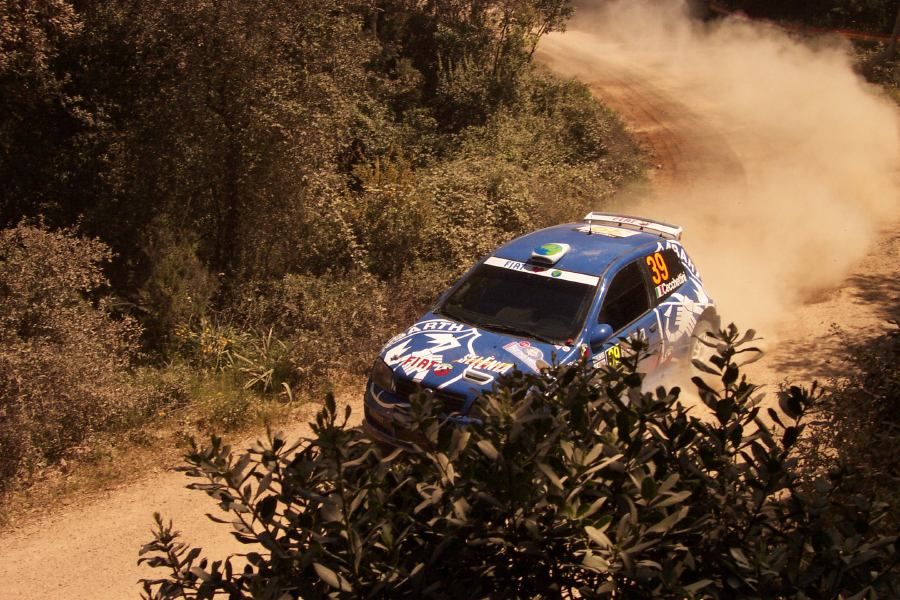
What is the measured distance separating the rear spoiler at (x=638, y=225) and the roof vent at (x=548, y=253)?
1.24 metres

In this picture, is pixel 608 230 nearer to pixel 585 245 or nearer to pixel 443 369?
pixel 585 245

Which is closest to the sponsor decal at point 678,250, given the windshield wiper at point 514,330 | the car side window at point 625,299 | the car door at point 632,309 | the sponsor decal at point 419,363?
the car door at point 632,309

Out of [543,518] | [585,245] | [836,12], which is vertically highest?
[836,12]

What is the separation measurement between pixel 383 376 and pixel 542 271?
1.94 m

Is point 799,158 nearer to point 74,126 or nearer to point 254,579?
point 74,126

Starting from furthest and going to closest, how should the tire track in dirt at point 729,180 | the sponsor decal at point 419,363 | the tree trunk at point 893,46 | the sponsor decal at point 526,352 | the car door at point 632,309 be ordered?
the tree trunk at point 893,46 < the tire track in dirt at point 729,180 < the car door at point 632,309 < the sponsor decal at point 526,352 < the sponsor decal at point 419,363

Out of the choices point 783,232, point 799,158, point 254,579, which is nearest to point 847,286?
point 783,232

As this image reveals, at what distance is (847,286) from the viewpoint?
12586 millimetres

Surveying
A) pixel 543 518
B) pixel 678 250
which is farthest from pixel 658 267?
pixel 543 518

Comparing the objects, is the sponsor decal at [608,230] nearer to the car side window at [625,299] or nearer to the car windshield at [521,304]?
the car side window at [625,299]

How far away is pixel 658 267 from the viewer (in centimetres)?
854

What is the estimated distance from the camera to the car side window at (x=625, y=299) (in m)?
7.71

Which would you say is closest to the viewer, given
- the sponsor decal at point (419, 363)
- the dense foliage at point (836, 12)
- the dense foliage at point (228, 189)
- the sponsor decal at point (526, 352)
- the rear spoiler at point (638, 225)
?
the sponsor decal at point (419, 363)

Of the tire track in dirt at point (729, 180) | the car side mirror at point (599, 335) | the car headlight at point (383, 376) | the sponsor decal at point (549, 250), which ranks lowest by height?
the tire track in dirt at point (729, 180)
